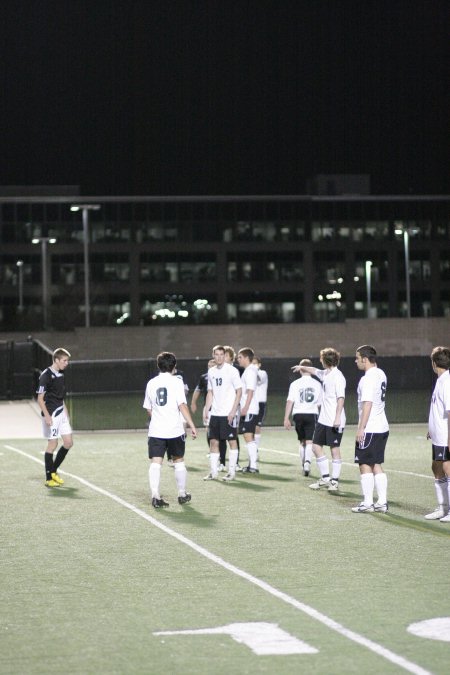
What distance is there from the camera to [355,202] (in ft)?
388

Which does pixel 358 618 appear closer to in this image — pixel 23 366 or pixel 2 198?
pixel 23 366

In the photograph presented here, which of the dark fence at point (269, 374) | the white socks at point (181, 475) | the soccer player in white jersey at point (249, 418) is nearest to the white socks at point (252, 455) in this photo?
the soccer player in white jersey at point (249, 418)

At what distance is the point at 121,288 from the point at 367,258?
83.7 ft

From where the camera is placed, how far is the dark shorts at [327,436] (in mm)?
16203

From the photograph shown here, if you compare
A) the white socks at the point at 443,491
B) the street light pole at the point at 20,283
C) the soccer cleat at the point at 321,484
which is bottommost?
the soccer cleat at the point at 321,484

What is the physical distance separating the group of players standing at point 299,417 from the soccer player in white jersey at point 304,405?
0.02 meters

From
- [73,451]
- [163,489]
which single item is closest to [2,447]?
[73,451]

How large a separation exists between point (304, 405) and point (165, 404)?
15.2ft

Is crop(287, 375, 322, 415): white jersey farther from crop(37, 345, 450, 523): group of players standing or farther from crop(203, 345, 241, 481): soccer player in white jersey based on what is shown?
crop(203, 345, 241, 481): soccer player in white jersey

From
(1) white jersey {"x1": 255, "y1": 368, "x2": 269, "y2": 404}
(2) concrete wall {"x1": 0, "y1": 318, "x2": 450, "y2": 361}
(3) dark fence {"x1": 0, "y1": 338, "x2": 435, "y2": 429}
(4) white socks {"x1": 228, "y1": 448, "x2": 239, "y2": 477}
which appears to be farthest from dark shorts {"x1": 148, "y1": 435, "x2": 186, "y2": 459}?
(2) concrete wall {"x1": 0, "y1": 318, "x2": 450, "y2": 361}

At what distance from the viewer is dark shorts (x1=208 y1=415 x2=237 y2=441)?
17500 millimetres

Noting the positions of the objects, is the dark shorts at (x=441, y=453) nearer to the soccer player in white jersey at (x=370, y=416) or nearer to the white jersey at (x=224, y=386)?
the soccer player in white jersey at (x=370, y=416)

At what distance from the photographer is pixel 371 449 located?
44.5ft

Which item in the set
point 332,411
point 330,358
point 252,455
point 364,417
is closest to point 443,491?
point 364,417
